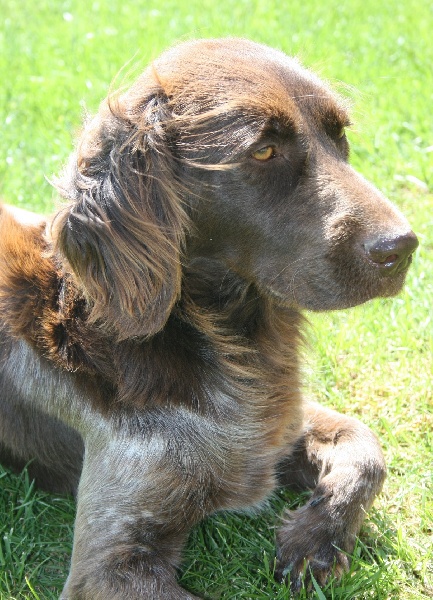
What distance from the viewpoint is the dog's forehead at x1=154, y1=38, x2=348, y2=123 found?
3.01 meters

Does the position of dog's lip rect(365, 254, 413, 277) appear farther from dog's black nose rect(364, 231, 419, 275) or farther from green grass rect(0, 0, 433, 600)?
green grass rect(0, 0, 433, 600)

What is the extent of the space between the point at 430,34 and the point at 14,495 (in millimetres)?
5739

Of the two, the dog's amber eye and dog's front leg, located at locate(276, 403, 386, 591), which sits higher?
the dog's amber eye

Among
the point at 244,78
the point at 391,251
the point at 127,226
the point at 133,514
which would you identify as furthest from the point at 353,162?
the point at 133,514

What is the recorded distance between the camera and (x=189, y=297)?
320cm

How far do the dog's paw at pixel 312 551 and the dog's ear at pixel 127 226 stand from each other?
923 millimetres

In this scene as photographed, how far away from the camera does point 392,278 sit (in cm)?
302

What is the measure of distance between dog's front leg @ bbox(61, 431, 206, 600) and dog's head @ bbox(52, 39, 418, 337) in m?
0.47

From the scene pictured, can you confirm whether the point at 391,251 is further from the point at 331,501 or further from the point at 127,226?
the point at 331,501

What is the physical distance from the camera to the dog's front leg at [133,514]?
3.02 meters

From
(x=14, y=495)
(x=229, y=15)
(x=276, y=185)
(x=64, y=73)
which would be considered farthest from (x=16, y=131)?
(x=276, y=185)

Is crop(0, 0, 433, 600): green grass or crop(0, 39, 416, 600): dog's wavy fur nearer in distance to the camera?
crop(0, 39, 416, 600): dog's wavy fur

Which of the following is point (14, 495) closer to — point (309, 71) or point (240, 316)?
point (240, 316)

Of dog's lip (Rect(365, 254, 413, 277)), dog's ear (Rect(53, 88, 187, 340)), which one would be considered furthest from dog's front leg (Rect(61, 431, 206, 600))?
dog's lip (Rect(365, 254, 413, 277))
